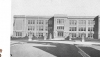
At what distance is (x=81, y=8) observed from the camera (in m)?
4.94

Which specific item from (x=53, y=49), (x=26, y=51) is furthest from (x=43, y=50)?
(x=26, y=51)

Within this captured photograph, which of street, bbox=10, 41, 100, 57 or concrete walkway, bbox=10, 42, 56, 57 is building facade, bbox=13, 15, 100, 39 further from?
concrete walkway, bbox=10, 42, 56, 57

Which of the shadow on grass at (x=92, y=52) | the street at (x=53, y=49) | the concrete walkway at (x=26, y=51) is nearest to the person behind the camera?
the shadow on grass at (x=92, y=52)

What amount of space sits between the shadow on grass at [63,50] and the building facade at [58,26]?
0.39m

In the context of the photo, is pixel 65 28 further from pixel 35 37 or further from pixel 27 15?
pixel 27 15

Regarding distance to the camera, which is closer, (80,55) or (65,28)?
(80,55)

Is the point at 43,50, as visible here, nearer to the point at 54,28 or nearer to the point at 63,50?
the point at 63,50

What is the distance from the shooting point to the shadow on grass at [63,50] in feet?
15.5

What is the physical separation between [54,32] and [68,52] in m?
0.95

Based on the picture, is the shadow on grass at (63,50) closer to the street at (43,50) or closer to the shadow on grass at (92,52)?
the street at (43,50)

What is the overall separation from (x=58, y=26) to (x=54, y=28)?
0.73 ft

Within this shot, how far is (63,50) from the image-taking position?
4.83m

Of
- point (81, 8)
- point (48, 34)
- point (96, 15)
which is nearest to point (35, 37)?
point (48, 34)

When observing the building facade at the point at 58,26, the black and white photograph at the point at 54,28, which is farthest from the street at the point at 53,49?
the building facade at the point at 58,26
